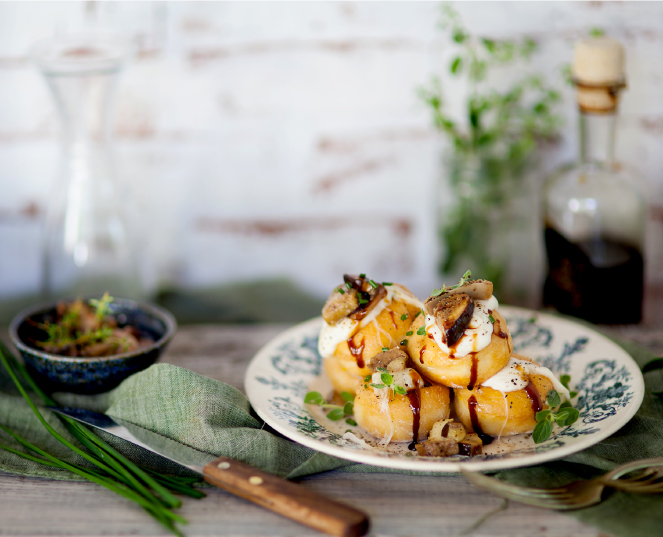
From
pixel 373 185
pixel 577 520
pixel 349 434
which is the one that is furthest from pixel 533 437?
pixel 373 185

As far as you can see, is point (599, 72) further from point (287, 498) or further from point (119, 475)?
point (119, 475)

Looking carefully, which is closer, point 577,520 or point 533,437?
point 577,520

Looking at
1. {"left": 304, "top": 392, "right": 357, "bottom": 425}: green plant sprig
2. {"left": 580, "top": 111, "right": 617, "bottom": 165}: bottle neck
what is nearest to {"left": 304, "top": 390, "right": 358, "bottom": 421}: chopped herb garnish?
{"left": 304, "top": 392, "right": 357, "bottom": 425}: green plant sprig

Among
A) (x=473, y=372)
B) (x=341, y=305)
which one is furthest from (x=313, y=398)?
(x=473, y=372)

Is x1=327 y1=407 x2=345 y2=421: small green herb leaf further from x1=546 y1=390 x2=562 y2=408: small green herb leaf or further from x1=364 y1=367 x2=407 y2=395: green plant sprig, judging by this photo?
x1=546 y1=390 x2=562 y2=408: small green herb leaf

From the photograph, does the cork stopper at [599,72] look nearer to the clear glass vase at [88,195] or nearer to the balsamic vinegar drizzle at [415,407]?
the balsamic vinegar drizzle at [415,407]

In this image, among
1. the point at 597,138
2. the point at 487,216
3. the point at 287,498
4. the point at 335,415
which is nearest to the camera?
the point at 287,498

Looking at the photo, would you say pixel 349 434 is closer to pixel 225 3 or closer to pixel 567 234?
pixel 567 234
